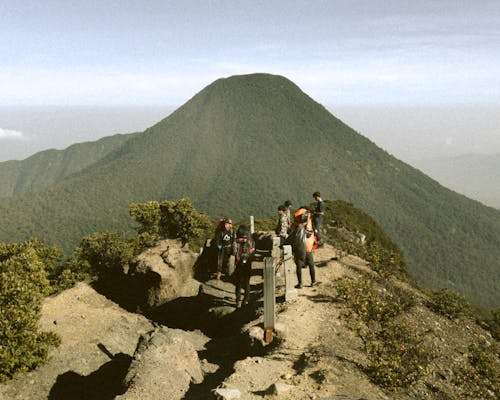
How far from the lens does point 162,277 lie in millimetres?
18047

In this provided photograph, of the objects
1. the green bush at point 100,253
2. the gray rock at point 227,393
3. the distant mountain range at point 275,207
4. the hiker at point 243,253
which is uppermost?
the hiker at point 243,253

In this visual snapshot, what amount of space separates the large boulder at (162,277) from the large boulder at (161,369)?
24.2ft

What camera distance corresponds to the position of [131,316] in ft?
56.0

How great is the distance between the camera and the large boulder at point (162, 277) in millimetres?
18172

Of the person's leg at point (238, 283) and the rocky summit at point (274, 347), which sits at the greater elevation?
the person's leg at point (238, 283)

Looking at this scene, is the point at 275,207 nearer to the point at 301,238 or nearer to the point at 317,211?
the point at 317,211

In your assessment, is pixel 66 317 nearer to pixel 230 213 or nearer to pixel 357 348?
pixel 357 348

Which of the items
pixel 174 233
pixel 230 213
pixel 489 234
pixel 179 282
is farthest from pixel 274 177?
pixel 179 282

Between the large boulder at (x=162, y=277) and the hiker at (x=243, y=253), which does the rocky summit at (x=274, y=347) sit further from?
the hiker at (x=243, y=253)

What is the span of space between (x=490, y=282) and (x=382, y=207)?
186ft

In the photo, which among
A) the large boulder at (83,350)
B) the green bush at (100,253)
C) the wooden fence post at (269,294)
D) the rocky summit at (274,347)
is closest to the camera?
the rocky summit at (274,347)

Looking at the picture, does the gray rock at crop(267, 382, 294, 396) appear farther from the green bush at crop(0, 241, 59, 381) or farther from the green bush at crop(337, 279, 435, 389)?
the green bush at crop(0, 241, 59, 381)

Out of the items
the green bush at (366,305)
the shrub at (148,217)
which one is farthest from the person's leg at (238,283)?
the shrub at (148,217)

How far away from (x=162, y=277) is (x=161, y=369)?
28.8 feet
